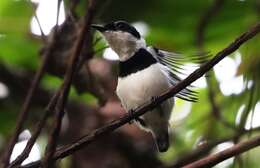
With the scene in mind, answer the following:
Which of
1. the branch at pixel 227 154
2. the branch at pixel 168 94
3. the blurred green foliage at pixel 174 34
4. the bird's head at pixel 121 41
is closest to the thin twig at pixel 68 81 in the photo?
the branch at pixel 168 94

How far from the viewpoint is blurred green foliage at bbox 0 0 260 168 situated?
374cm

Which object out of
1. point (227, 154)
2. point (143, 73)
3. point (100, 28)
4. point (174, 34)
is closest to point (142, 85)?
point (143, 73)

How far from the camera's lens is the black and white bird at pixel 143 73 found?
2678 millimetres

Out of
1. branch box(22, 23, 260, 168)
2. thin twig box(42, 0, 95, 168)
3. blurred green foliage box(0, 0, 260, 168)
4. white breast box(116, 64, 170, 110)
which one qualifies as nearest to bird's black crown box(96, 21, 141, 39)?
white breast box(116, 64, 170, 110)

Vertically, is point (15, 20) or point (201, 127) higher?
point (15, 20)

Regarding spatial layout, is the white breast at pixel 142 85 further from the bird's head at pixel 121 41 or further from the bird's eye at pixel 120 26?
the bird's eye at pixel 120 26

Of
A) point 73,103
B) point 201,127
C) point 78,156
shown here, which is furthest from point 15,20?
point 201,127

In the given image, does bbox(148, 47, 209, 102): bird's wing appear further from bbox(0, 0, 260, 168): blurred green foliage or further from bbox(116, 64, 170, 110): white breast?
bbox(0, 0, 260, 168): blurred green foliage

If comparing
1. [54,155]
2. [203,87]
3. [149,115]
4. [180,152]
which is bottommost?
[180,152]

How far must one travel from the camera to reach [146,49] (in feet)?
9.33

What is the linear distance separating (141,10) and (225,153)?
221 cm

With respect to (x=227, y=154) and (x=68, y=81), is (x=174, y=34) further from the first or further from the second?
(x=68, y=81)

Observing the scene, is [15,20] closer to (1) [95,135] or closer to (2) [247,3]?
(2) [247,3]

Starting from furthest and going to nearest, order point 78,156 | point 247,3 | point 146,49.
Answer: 1. point 247,3
2. point 78,156
3. point 146,49
